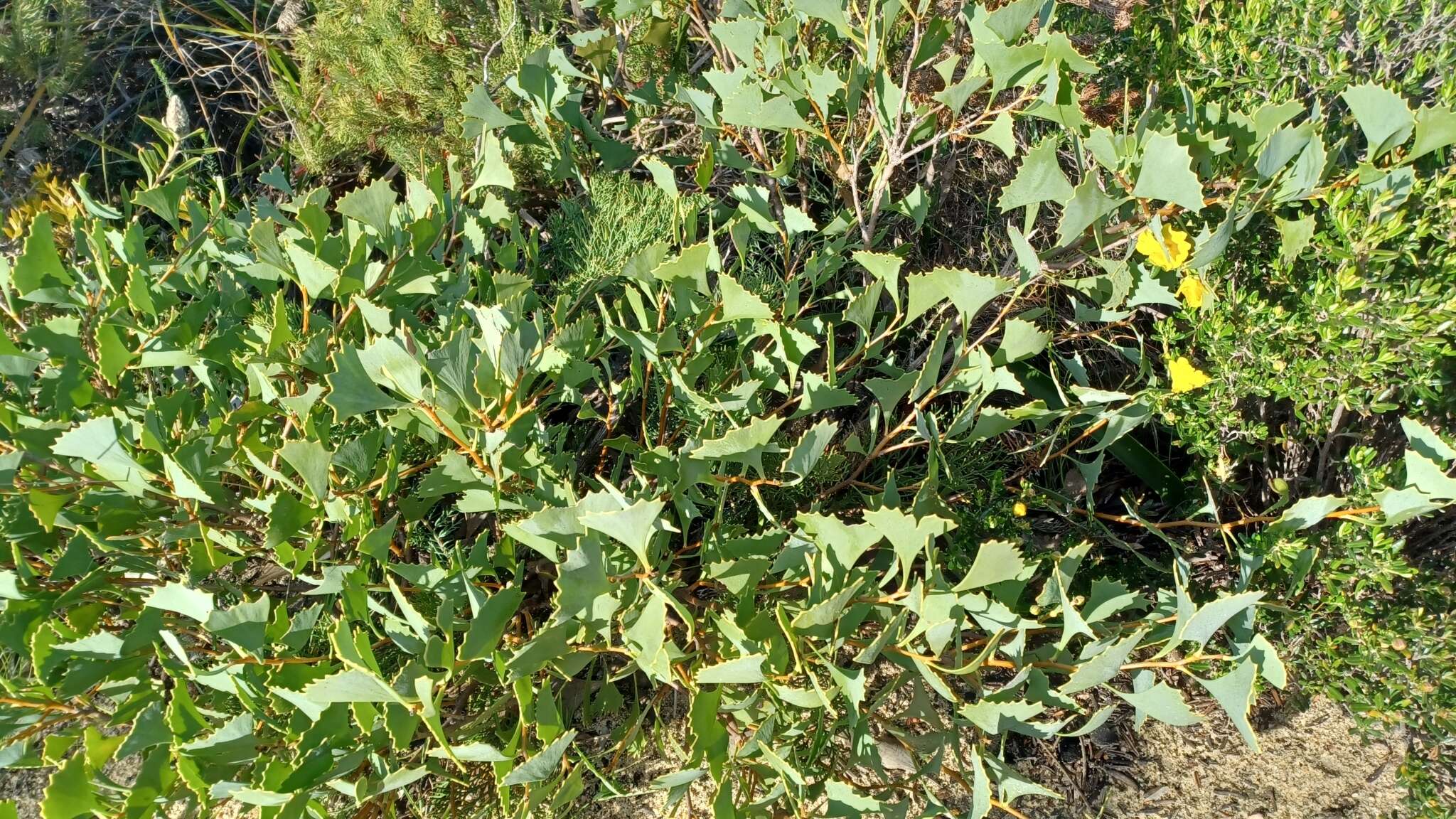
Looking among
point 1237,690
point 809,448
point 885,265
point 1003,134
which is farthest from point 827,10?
point 1237,690

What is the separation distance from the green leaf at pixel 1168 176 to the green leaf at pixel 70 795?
1.27 meters

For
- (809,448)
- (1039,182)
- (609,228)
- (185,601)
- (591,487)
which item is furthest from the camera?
(609,228)

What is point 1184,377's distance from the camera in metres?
1.38

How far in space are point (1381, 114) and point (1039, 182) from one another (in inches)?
15.2

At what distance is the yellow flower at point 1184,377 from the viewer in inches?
53.7

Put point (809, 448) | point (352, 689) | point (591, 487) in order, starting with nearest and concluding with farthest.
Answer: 1. point (352, 689)
2. point (809, 448)
3. point (591, 487)

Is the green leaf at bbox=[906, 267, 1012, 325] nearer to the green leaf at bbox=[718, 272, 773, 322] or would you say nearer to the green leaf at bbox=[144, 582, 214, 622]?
the green leaf at bbox=[718, 272, 773, 322]

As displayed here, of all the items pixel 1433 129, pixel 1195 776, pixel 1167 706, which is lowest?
pixel 1195 776

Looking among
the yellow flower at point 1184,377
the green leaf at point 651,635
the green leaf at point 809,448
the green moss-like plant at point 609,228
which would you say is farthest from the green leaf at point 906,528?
the green moss-like plant at point 609,228

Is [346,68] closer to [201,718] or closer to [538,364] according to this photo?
[538,364]

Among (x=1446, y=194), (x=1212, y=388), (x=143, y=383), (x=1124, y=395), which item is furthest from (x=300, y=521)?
(x=1446, y=194)

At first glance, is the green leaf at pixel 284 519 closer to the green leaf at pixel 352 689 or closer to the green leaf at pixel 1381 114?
the green leaf at pixel 352 689

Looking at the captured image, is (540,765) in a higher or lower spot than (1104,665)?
lower

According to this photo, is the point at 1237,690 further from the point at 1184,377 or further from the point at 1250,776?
the point at 1250,776
